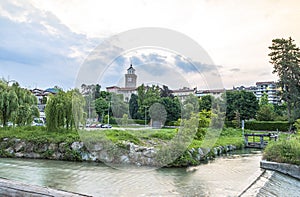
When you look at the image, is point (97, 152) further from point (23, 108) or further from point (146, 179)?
point (23, 108)

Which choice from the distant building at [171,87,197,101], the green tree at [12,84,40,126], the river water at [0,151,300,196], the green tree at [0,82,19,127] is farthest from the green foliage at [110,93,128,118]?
the green tree at [12,84,40,126]

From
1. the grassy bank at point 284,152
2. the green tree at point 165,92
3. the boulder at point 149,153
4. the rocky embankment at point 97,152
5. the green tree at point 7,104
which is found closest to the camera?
the grassy bank at point 284,152

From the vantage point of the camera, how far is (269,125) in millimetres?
23641

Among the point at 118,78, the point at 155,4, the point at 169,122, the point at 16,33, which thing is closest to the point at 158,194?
the point at 118,78

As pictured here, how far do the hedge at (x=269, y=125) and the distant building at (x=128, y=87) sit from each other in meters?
18.8

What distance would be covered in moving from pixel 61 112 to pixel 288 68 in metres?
22.2

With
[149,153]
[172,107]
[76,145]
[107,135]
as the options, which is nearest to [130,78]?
[172,107]

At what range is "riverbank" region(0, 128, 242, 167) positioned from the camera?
29.3ft

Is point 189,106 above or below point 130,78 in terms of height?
below

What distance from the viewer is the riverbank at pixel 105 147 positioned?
29.3 ft

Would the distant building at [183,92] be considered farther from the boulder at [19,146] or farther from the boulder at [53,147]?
the boulder at [19,146]

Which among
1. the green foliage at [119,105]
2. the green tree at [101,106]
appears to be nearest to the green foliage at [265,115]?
the green tree at [101,106]

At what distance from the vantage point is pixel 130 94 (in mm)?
8836

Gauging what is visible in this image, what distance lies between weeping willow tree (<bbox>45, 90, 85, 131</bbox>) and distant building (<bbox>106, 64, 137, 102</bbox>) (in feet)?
11.3
